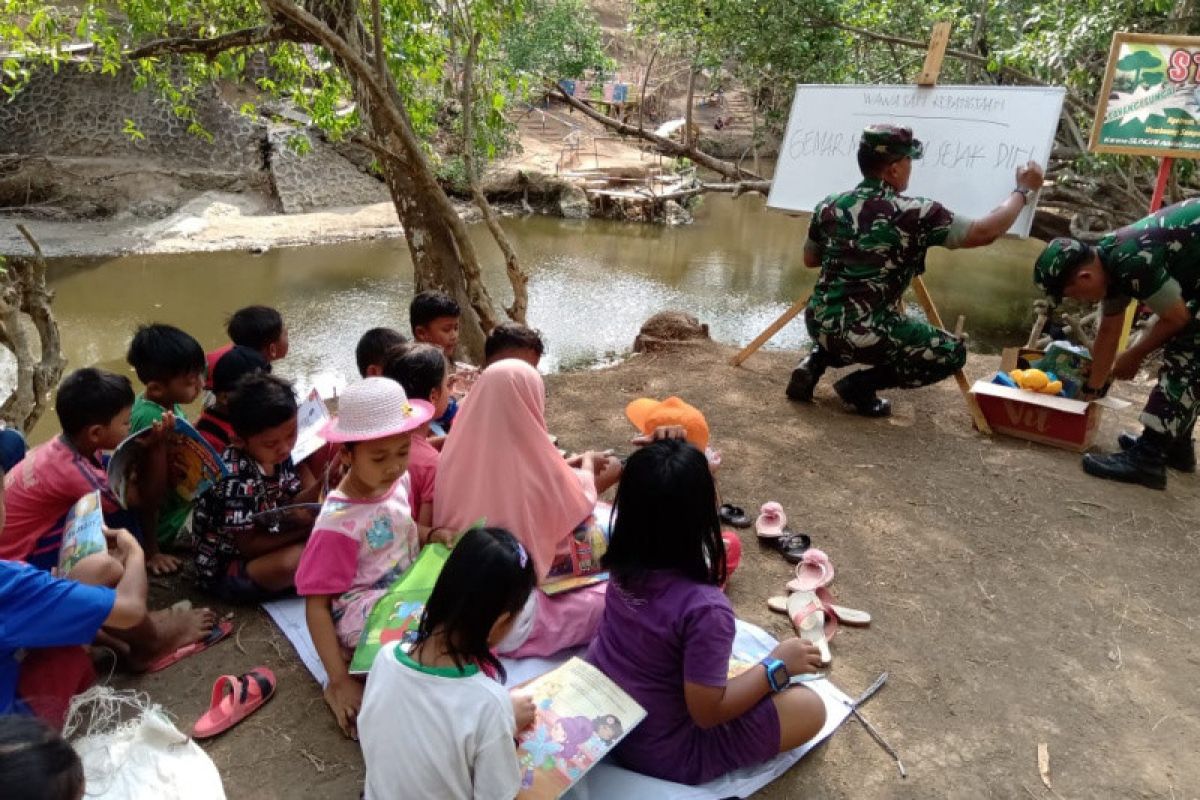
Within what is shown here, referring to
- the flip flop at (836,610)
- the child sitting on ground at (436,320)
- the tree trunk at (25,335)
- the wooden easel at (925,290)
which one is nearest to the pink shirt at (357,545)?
the child sitting on ground at (436,320)

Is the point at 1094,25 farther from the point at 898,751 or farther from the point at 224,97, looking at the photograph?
the point at 224,97

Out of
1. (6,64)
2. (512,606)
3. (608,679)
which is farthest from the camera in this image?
(6,64)

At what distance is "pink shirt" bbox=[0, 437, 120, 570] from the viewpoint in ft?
7.22

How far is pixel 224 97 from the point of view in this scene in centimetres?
1365

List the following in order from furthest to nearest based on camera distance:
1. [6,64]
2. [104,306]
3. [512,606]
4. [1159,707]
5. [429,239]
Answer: [104,306] → [429,239] → [6,64] → [1159,707] → [512,606]

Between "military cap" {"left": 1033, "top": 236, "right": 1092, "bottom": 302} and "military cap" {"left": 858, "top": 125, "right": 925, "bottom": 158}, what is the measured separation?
809 mm

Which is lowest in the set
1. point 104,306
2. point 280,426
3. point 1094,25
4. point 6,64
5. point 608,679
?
point 104,306

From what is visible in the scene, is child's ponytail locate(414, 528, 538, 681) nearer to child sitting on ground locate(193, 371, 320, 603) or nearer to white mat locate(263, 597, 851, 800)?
white mat locate(263, 597, 851, 800)

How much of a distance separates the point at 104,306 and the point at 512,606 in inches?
362

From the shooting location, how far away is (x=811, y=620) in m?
2.60

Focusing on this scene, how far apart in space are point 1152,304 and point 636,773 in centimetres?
305

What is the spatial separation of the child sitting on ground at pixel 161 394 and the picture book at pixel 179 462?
0.05m

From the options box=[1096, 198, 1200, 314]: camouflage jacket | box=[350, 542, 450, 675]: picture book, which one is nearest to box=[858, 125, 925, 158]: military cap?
box=[1096, 198, 1200, 314]: camouflage jacket

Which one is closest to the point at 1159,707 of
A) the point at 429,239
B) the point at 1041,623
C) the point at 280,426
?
the point at 1041,623
